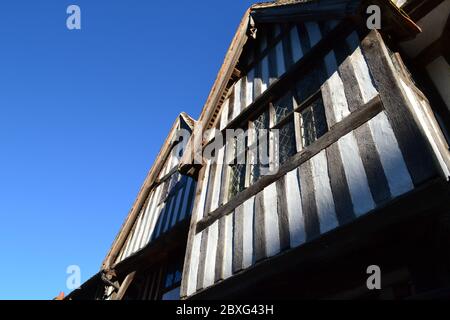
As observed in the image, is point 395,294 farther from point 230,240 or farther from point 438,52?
point 438,52

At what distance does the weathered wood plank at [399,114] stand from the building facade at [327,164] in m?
0.01

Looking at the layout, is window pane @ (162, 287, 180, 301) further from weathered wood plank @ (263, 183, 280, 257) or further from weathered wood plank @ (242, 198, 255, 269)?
weathered wood plank @ (263, 183, 280, 257)

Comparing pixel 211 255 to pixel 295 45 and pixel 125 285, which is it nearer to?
pixel 295 45

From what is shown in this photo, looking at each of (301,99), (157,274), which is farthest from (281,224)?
(157,274)

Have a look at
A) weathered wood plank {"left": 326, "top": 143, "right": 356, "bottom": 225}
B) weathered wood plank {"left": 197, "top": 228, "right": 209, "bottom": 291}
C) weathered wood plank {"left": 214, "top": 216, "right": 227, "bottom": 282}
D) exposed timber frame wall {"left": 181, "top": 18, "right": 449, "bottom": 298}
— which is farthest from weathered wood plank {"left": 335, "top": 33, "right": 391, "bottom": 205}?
weathered wood plank {"left": 197, "top": 228, "right": 209, "bottom": 291}

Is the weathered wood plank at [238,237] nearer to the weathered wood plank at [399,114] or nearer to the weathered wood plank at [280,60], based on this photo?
the weathered wood plank at [399,114]

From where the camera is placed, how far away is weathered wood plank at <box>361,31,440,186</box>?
8.07ft

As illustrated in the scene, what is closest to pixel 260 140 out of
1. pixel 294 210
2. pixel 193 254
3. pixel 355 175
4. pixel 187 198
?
pixel 294 210

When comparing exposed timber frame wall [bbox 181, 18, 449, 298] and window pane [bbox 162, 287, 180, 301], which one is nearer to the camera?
exposed timber frame wall [bbox 181, 18, 449, 298]

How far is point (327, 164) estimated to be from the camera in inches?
133

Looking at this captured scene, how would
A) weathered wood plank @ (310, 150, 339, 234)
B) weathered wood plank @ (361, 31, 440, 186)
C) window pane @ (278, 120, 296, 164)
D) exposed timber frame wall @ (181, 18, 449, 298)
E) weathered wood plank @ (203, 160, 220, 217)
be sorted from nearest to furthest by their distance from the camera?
1. weathered wood plank @ (361, 31, 440, 186)
2. exposed timber frame wall @ (181, 18, 449, 298)
3. weathered wood plank @ (310, 150, 339, 234)
4. window pane @ (278, 120, 296, 164)
5. weathered wood plank @ (203, 160, 220, 217)

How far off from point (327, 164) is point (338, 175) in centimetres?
23

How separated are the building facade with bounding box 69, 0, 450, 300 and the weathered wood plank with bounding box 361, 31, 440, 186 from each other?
0.01 meters

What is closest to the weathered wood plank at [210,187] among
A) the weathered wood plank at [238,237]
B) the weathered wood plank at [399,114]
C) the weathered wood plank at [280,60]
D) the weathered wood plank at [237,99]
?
the weathered wood plank at [238,237]
